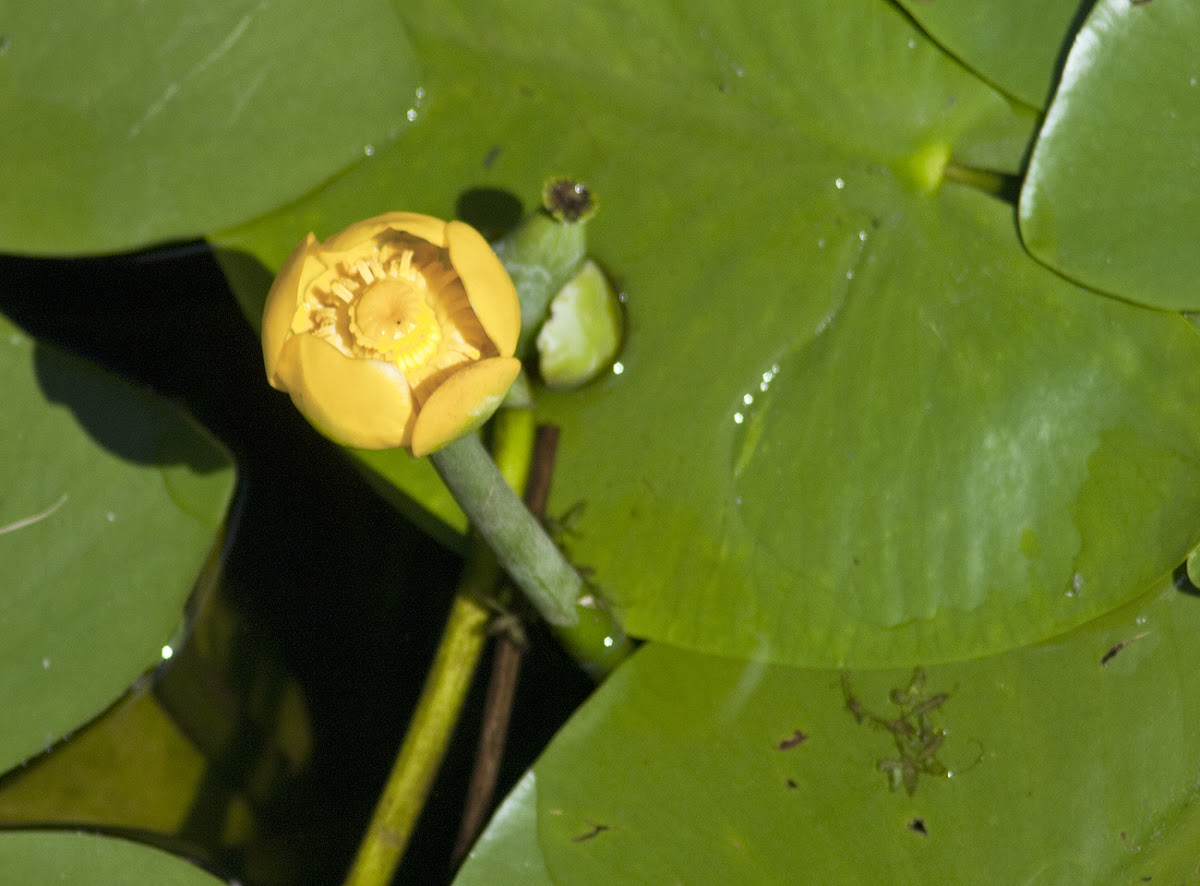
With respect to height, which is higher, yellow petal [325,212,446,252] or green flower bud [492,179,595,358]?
yellow petal [325,212,446,252]

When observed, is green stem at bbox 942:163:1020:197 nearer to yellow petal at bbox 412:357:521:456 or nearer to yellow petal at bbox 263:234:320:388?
yellow petal at bbox 412:357:521:456

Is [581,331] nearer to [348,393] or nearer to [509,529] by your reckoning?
[509,529]

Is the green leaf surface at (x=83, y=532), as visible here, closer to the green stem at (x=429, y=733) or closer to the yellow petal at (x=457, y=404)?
the green stem at (x=429, y=733)

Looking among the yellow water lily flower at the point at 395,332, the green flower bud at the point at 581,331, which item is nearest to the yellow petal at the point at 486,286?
the yellow water lily flower at the point at 395,332

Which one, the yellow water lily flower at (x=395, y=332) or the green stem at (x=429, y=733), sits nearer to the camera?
the yellow water lily flower at (x=395, y=332)

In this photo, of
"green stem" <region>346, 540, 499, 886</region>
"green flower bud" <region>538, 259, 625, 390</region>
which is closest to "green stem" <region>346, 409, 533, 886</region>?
"green stem" <region>346, 540, 499, 886</region>

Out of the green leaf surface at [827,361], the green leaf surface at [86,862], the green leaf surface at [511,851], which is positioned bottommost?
the green leaf surface at [511,851]

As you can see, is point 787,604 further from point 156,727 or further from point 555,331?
point 156,727
